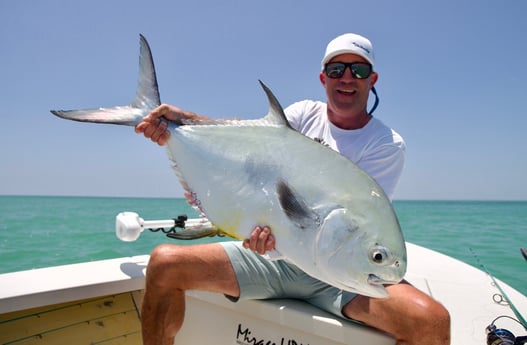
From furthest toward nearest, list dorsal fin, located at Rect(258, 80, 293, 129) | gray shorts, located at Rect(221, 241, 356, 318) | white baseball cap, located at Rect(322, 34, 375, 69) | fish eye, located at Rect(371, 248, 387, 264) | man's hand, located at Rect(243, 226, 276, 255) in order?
white baseball cap, located at Rect(322, 34, 375, 69)
gray shorts, located at Rect(221, 241, 356, 318)
dorsal fin, located at Rect(258, 80, 293, 129)
man's hand, located at Rect(243, 226, 276, 255)
fish eye, located at Rect(371, 248, 387, 264)

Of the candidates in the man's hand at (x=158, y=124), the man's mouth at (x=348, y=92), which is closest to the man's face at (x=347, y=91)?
the man's mouth at (x=348, y=92)

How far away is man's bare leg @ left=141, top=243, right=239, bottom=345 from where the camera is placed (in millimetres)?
2008

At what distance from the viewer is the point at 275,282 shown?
6.70 ft

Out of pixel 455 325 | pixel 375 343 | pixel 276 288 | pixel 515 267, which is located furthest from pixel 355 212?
pixel 515 267

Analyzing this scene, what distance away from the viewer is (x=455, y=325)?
234cm

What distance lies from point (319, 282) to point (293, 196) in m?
0.89

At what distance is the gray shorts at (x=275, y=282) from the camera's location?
201 centimetres

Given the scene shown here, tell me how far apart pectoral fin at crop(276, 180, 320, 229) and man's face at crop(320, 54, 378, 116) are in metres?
1.19

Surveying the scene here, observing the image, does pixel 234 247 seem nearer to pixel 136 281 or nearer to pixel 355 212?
pixel 136 281

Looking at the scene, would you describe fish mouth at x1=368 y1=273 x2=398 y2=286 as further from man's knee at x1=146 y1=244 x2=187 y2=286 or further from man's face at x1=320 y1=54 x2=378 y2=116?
man's face at x1=320 y1=54 x2=378 y2=116

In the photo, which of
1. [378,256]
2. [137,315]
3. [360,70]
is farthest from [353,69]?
[137,315]

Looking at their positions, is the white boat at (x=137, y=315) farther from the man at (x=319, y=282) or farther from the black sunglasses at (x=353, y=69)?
the black sunglasses at (x=353, y=69)

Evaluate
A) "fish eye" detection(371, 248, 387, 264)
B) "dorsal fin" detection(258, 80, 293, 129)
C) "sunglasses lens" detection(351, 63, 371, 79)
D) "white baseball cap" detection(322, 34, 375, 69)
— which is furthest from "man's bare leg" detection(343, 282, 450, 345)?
"white baseball cap" detection(322, 34, 375, 69)

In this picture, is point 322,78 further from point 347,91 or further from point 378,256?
point 378,256
